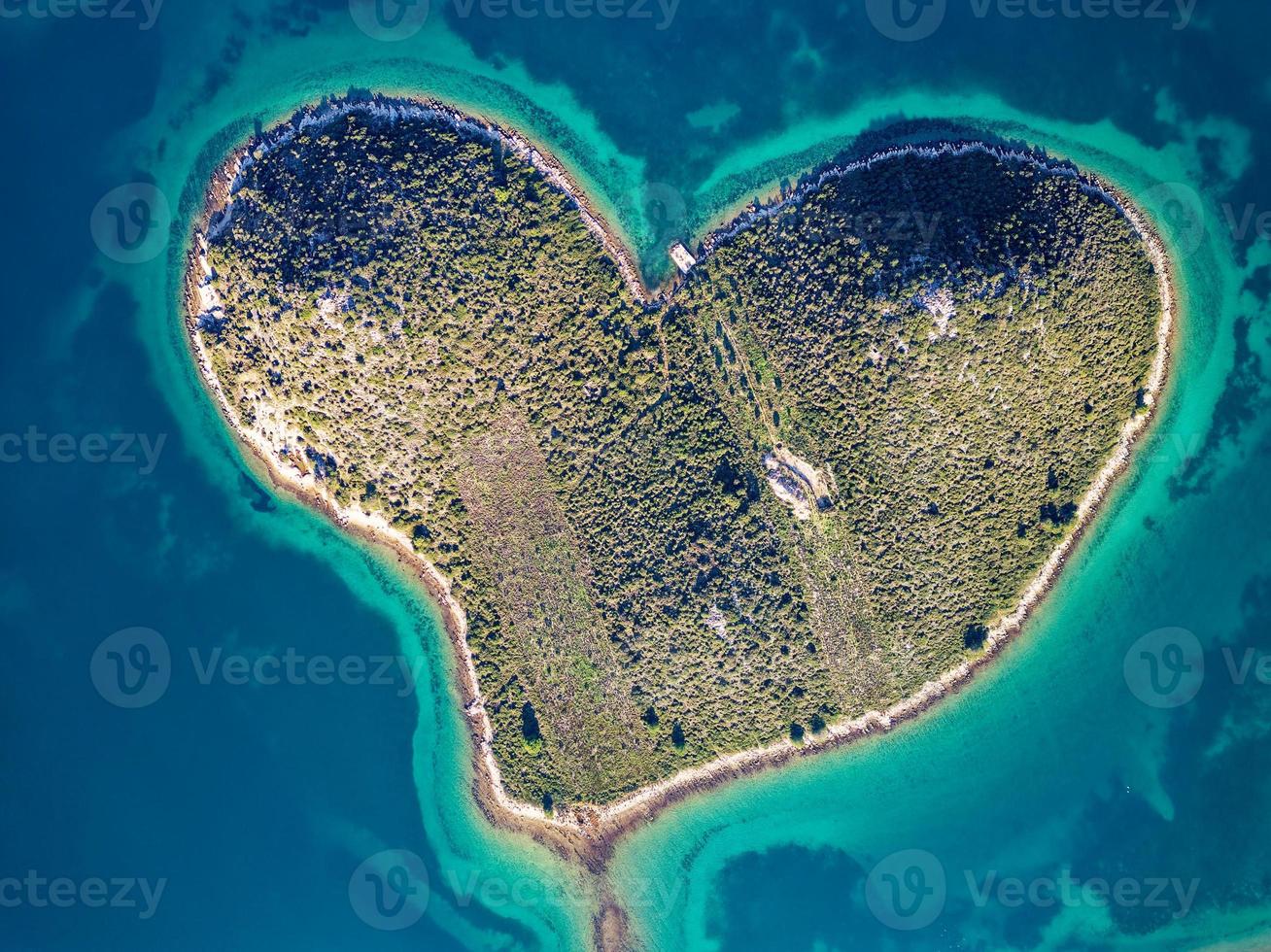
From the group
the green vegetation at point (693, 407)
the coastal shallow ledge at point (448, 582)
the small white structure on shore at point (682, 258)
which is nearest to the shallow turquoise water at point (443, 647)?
the coastal shallow ledge at point (448, 582)

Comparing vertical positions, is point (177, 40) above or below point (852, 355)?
above

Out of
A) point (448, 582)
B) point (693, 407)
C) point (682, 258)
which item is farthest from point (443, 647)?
point (682, 258)

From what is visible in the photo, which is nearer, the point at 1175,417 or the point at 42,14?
the point at 1175,417

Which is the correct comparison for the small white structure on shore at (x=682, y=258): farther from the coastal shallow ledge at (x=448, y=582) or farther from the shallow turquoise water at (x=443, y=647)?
the shallow turquoise water at (x=443, y=647)

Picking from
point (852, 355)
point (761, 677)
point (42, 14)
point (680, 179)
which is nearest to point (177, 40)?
point (42, 14)

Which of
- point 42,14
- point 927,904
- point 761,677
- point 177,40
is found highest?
point 42,14

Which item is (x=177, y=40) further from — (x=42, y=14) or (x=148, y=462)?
(x=148, y=462)

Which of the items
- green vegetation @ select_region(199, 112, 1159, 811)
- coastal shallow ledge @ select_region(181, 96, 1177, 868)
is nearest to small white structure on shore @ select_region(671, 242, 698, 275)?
coastal shallow ledge @ select_region(181, 96, 1177, 868)
